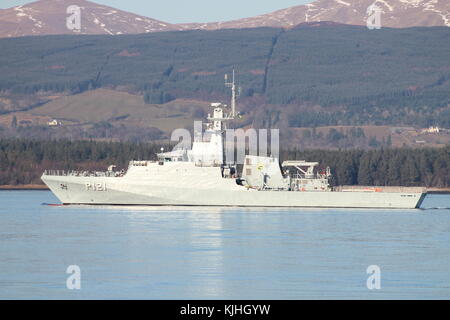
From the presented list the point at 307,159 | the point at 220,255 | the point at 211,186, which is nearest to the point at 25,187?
the point at 307,159

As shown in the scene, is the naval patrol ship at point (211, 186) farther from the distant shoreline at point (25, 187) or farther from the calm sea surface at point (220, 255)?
the distant shoreline at point (25, 187)

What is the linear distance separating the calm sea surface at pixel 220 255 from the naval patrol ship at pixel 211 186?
5.05 meters

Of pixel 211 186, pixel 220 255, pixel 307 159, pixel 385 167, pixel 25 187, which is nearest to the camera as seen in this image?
pixel 220 255

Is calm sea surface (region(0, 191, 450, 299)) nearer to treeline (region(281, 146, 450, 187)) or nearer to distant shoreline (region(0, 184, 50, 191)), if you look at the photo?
treeline (region(281, 146, 450, 187))

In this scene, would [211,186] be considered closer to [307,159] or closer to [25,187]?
[307,159]

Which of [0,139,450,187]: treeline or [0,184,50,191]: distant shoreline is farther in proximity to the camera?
[0,184,50,191]: distant shoreline

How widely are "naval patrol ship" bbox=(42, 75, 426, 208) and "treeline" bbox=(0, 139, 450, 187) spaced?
46075 mm

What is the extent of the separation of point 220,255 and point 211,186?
28.0m

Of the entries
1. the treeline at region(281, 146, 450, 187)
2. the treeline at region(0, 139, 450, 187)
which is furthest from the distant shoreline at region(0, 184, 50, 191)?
the treeline at region(281, 146, 450, 187)

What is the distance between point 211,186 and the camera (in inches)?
2628

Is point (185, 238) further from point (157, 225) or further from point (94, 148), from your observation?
point (94, 148)

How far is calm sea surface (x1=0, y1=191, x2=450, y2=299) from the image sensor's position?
30406 millimetres
